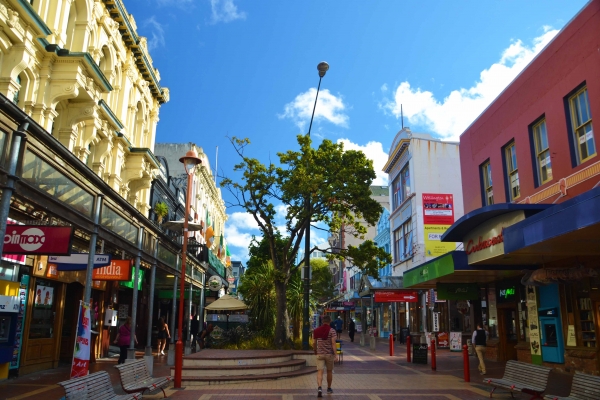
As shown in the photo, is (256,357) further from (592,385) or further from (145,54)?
(145,54)

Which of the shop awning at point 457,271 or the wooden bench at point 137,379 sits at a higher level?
the shop awning at point 457,271

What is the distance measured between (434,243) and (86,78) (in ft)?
76.0

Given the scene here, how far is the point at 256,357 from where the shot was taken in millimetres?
14438

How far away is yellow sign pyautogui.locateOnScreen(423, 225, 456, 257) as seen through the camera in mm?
32094

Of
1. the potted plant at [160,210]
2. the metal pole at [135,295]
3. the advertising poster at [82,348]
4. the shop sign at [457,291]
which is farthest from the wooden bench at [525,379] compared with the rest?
the potted plant at [160,210]

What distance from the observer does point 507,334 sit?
19719 mm

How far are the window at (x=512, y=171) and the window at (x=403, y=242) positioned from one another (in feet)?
55.1

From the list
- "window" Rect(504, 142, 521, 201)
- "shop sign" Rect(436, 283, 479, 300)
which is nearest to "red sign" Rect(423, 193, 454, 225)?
"shop sign" Rect(436, 283, 479, 300)

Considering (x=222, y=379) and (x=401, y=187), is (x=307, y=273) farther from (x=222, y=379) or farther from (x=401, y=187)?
(x=401, y=187)

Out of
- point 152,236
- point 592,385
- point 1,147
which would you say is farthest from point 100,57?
point 592,385

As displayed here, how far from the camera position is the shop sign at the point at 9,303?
12234 mm

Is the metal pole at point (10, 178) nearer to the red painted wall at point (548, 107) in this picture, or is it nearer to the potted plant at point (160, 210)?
the red painted wall at point (548, 107)

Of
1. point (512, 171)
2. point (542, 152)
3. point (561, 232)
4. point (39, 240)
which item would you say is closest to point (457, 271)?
point (512, 171)

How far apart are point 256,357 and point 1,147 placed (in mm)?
9057
